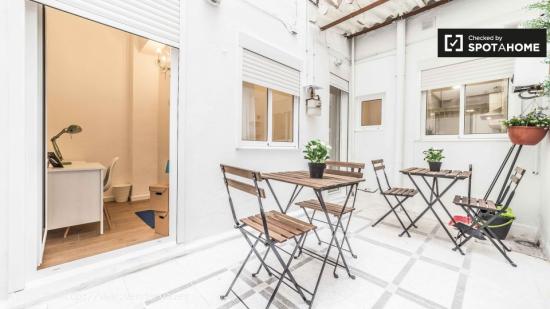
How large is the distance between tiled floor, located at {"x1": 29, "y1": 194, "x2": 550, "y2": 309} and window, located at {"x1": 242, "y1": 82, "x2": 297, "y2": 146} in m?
1.47

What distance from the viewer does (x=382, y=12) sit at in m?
3.97

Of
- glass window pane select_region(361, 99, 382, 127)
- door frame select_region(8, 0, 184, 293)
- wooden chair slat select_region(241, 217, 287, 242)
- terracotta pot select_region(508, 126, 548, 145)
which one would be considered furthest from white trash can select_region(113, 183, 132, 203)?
terracotta pot select_region(508, 126, 548, 145)

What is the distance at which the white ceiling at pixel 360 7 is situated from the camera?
143 inches

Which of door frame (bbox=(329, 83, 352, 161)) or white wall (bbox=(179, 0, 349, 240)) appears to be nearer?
white wall (bbox=(179, 0, 349, 240))

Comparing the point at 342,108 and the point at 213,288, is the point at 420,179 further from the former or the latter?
the point at 213,288

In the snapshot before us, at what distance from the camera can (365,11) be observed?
375 cm

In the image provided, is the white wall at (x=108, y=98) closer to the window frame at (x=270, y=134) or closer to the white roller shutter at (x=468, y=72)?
the window frame at (x=270, y=134)

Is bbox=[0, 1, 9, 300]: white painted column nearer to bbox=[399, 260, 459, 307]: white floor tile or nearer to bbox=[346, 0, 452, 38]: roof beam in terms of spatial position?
bbox=[399, 260, 459, 307]: white floor tile

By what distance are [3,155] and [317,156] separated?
227 centimetres

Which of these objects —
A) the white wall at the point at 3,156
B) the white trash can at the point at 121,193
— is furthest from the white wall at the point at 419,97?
the white wall at the point at 3,156

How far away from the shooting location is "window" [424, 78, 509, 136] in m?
3.46

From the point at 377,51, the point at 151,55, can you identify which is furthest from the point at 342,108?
the point at 151,55

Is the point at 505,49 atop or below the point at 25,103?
atop

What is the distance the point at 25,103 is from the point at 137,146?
3071 millimetres
